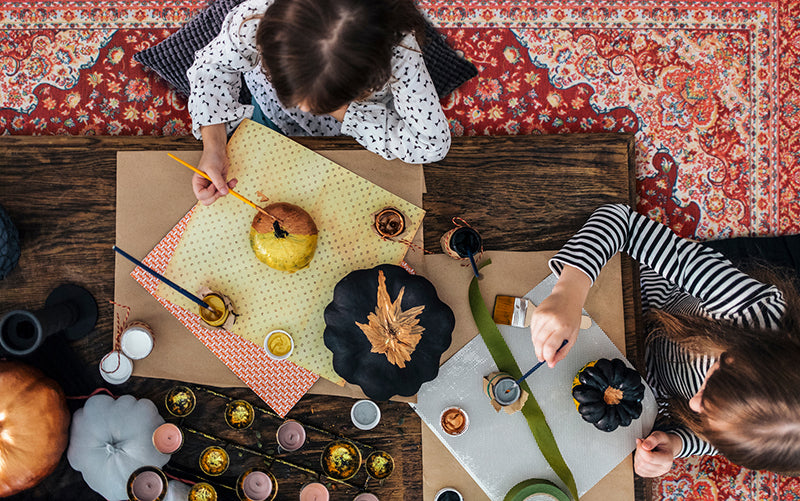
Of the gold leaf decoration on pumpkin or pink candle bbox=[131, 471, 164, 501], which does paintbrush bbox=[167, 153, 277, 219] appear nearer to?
the gold leaf decoration on pumpkin

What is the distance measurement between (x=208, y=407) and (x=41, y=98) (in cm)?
108

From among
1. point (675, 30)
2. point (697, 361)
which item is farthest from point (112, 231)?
point (675, 30)

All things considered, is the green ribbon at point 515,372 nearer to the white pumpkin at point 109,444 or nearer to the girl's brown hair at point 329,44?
the girl's brown hair at point 329,44

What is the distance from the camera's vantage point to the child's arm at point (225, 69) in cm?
94

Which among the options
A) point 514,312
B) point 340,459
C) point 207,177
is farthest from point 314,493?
point 207,177

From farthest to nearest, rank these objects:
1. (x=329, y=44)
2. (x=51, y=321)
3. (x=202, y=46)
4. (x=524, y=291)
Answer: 1. (x=202, y=46)
2. (x=524, y=291)
3. (x=51, y=321)
4. (x=329, y=44)

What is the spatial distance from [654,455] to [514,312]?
374 mm

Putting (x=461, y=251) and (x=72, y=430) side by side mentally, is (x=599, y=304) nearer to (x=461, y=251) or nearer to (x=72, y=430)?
(x=461, y=251)

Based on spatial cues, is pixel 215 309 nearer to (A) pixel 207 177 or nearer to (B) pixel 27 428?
(A) pixel 207 177

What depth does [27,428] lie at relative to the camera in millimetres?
849

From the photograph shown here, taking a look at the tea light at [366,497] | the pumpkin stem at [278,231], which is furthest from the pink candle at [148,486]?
the pumpkin stem at [278,231]

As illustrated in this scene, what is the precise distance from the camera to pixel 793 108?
5.03 feet

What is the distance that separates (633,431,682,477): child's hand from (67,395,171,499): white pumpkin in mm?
911

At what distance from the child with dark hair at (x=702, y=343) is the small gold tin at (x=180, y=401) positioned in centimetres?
67
